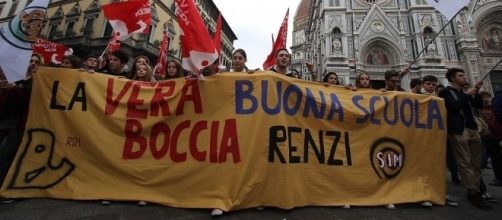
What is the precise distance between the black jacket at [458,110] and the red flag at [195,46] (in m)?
3.21

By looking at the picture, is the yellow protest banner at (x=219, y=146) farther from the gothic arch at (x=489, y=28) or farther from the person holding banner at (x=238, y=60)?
the gothic arch at (x=489, y=28)

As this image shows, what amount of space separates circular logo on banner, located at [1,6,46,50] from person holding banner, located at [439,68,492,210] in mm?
5229

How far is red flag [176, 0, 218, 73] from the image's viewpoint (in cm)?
316

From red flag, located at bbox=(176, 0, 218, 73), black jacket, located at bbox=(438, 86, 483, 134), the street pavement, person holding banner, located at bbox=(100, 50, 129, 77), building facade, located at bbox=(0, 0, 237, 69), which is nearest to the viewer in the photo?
the street pavement

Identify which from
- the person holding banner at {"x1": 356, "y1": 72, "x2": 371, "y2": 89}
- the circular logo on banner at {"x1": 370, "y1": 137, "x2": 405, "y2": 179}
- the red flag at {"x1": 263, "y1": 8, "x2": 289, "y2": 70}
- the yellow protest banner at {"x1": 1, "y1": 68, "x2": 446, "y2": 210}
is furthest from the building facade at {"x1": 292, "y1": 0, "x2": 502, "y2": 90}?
the yellow protest banner at {"x1": 1, "y1": 68, "x2": 446, "y2": 210}

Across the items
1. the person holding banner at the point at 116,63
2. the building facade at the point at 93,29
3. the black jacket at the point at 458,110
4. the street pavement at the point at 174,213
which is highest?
the building facade at the point at 93,29

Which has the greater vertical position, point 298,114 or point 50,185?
point 298,114

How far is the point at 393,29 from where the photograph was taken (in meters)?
27.1

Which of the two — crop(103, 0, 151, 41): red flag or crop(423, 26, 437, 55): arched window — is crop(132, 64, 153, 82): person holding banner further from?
crop(423, 26, 437, 55): arched window

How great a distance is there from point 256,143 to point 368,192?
1.50 m

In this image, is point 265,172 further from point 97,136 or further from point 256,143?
point 97,136

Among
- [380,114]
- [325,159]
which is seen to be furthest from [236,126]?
[380,114]

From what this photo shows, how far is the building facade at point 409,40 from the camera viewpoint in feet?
82.4

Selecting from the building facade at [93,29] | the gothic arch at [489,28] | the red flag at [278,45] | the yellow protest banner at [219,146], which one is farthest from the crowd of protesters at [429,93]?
the gothic arch at [489,28]
